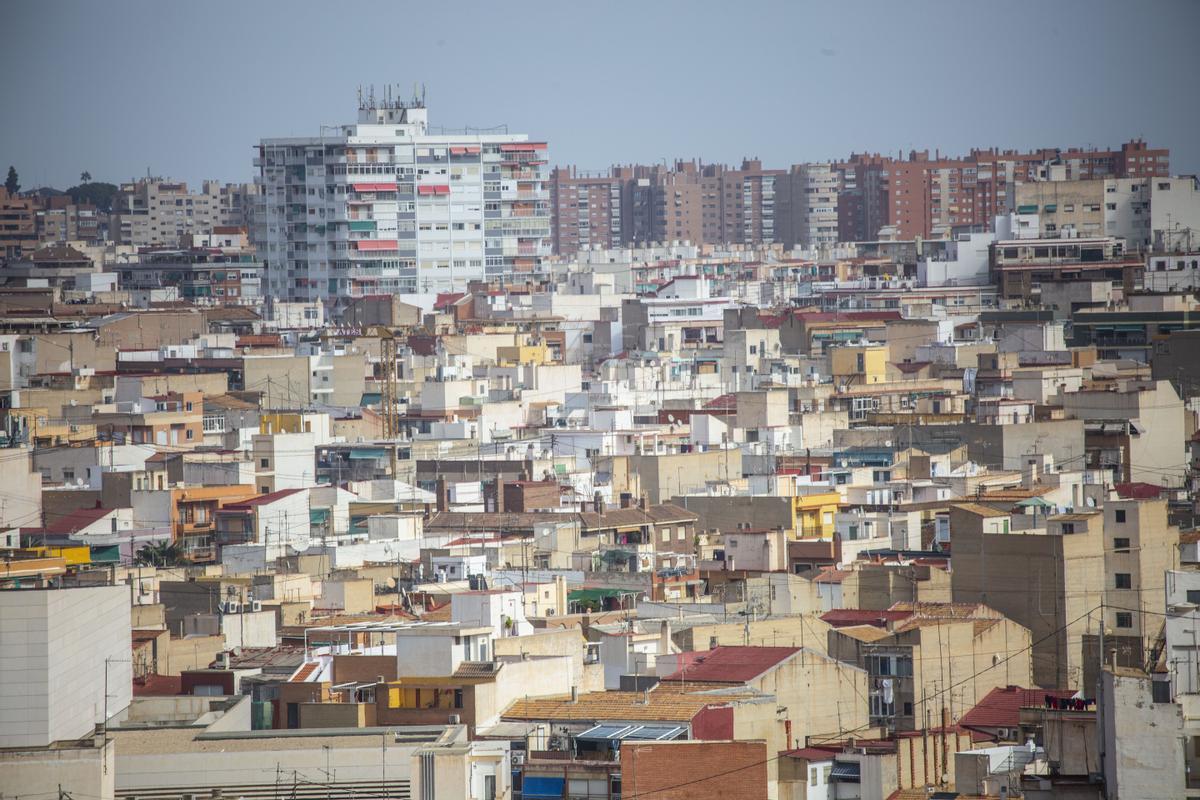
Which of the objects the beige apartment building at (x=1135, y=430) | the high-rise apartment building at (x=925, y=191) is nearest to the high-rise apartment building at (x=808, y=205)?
the high-rise apartment building at (x=925, y=191)

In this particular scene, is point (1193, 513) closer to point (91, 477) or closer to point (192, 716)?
point (91, 477)

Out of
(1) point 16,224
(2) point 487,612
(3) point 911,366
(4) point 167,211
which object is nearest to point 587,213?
(4) point 167,211

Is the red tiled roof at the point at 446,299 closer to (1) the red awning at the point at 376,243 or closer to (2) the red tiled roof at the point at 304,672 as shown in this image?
(1) the red awning at the point at 376,243

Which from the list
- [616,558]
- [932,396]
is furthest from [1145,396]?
[616,558]

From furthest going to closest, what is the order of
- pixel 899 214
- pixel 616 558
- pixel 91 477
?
pixel 899 214, pixel 91 477, pixel 616 558

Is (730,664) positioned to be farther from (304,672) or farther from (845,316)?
(845,316)

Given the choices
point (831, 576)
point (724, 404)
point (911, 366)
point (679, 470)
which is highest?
point (911, 366)
